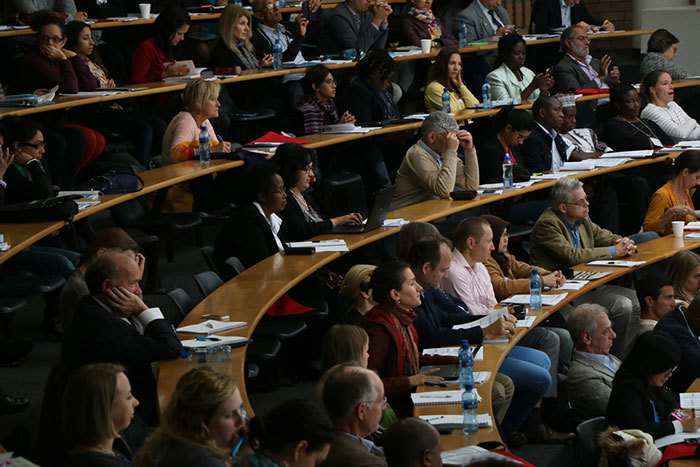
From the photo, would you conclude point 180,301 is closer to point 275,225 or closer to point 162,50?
point 275,225

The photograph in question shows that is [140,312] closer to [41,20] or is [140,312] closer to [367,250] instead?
[367,250]

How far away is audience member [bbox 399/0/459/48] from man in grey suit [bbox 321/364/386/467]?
689 cm

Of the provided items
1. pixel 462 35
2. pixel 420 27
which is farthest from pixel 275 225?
pixel 462 35

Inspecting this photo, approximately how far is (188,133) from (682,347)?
11.6ft

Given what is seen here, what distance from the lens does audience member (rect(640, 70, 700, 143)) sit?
910cm

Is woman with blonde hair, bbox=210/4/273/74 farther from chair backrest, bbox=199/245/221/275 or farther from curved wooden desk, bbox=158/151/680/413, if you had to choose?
chair backrest, bbox=199/245/221/275

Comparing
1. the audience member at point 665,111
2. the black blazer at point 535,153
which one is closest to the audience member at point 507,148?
the black blazer at point 535,153

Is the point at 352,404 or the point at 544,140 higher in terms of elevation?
the point at 352,404

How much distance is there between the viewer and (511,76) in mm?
9461

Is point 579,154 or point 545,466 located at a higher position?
point 579,154

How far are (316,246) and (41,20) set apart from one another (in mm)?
2799

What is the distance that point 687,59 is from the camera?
11969 mm

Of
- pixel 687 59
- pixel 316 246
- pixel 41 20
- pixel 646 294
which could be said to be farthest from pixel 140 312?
pixel 687 59

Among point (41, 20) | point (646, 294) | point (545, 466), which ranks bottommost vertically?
point (545, 466)
